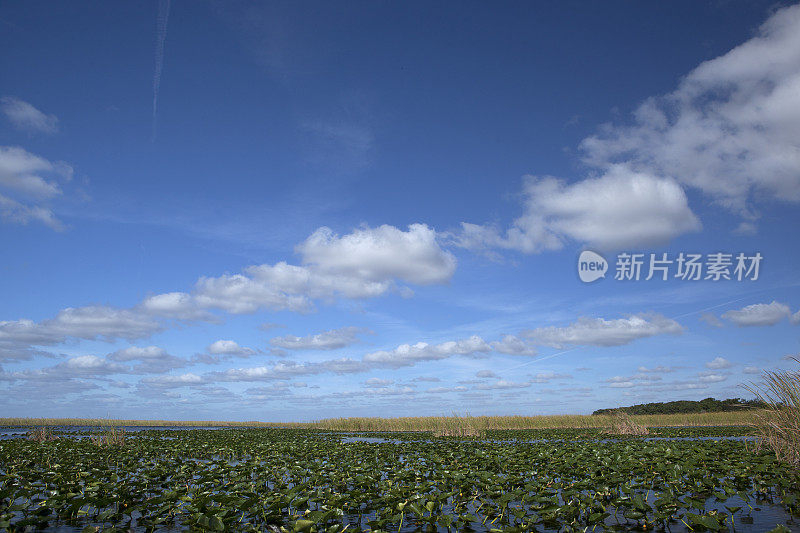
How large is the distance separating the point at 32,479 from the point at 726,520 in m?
15.0

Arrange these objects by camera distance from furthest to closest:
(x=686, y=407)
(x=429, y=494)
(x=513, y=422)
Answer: (x=686, y=407) < (x=513, y=422) < (x=429, y=494)

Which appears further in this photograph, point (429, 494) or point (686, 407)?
point (686, 407)

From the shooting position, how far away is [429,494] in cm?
877

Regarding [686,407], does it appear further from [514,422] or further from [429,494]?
[429,494]

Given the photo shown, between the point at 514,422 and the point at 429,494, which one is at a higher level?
the point at 429,494

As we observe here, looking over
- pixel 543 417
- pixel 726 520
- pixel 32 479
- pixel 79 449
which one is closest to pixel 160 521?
pixel 32 479

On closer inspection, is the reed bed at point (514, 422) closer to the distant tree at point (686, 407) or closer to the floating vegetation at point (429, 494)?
the distant tree at point (686, 407)

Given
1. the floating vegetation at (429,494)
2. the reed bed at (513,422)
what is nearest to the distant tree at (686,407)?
the reed bed at (513,422)

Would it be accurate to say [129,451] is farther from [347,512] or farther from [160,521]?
[347,512]

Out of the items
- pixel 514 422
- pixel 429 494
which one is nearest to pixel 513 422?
pixel 514 422

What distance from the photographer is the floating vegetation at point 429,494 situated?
7773mm

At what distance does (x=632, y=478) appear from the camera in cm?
1141

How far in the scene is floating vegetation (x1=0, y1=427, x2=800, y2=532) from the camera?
7.77 m

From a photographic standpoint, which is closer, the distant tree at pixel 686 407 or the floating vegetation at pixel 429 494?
the floating vegetation at pixel 429 494
